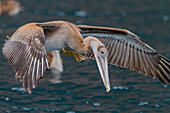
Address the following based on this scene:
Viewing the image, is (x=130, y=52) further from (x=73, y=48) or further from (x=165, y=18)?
(x=165, y=18)

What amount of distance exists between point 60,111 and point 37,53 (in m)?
2.49

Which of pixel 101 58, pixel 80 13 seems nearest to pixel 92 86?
pixel 101 58

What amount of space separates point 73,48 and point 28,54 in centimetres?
152

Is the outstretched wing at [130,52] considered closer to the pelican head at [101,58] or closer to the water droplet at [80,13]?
the pelican head at [101,58]

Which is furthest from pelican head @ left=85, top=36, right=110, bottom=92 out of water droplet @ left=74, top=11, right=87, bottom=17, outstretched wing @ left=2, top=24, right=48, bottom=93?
water droplet @ left=74, top=11, right=87, bottom=17

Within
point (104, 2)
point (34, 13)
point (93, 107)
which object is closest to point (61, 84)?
point (93, 107)

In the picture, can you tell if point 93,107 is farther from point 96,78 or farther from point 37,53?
point 37,53

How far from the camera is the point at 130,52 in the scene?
8.99 metres

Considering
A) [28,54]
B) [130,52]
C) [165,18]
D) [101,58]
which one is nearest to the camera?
[28,54]

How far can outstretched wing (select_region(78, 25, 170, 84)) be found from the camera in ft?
28.3

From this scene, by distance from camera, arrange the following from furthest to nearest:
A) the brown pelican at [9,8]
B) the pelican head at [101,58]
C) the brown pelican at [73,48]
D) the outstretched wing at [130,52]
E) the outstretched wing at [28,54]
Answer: the brown pelican at [9,8] → the outstretched wing at [130,52] → the pelican head at [101,58] → the brown pelican at [73,48] → the outstretched wing at [28,54]

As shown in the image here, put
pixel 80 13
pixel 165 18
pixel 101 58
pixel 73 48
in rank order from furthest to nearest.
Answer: pixel 80 13, pixel 165 18, pixel 73 48, pixel 101 58

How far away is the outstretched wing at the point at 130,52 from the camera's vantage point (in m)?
8.63

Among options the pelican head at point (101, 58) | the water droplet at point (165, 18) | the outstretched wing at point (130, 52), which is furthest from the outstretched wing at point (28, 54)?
the water droplet at point (165, 18)
